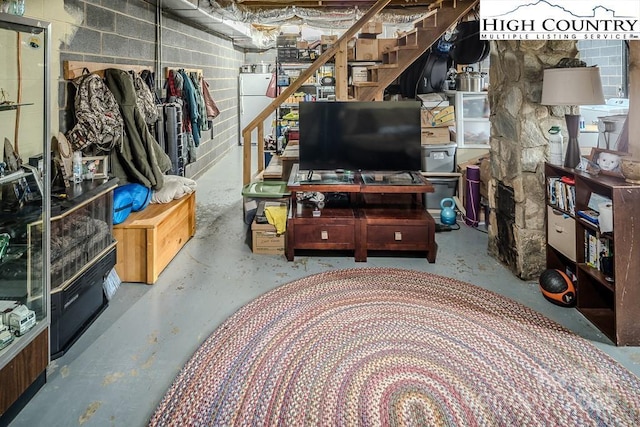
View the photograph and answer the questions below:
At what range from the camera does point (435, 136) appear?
17.0ft

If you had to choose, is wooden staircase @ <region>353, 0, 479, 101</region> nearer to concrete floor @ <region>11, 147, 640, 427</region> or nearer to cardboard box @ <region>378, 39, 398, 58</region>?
cardboard box @ <region>378, 39, 398, 58</region>

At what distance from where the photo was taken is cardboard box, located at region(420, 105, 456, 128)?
16.9ft

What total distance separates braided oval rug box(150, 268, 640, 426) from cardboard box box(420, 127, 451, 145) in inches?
100

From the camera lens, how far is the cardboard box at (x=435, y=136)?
5164 mm

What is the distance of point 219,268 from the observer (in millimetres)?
3623

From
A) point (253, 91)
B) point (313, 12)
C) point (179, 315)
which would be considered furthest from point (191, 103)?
point (253, 91)

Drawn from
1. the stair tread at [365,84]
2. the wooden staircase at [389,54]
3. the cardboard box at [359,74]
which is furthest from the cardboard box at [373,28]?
the stair tread at [365,84]

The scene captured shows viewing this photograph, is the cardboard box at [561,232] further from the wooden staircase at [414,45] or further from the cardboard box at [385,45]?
the cardboard box at [385,45]

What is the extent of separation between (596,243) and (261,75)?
917 cm

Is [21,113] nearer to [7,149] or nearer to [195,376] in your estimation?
[7,149]

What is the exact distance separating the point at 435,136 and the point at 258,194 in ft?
7.08

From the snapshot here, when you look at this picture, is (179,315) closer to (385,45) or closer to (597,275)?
(597,275)

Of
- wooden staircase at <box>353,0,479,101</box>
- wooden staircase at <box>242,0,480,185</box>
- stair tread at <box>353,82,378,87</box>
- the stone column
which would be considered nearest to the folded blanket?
wooden staircase at <box>242,0,480,185</box>

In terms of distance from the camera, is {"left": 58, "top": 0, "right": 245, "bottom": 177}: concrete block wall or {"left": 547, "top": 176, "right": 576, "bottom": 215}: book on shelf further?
{"left": 58, "top": 0, "right": 245, "bottom": 177}: concrete block wall
